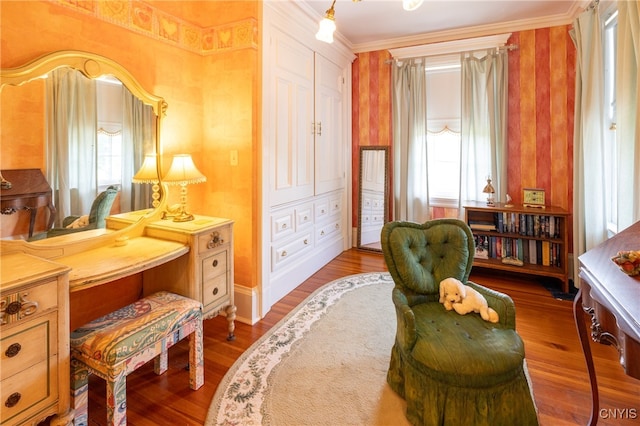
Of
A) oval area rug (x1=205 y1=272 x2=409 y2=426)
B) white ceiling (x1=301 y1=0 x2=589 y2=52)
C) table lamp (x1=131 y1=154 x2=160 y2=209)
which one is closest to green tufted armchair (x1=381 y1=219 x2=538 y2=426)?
oval area rug (x1=205 y1=272 x2=409 y2=426)

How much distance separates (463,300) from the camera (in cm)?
186

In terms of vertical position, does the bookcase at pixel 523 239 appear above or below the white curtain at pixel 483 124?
below

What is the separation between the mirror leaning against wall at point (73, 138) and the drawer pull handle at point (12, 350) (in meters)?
0.69

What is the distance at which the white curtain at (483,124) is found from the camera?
12.6 feet

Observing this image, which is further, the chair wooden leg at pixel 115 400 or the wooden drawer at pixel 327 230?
the wooden drawer at pixel 327 230

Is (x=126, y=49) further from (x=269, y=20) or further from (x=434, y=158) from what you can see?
(x=434, y=158)

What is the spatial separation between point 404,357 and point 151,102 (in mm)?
2362

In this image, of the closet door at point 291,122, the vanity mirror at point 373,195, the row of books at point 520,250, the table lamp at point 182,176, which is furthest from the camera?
→ the vanity mirror at point 373,195

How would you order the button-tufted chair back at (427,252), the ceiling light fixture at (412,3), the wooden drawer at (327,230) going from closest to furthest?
the ceiling light fixture at (412,3) < the button-tufted chair back at (427,252) < the wooden drawer at (327,230)

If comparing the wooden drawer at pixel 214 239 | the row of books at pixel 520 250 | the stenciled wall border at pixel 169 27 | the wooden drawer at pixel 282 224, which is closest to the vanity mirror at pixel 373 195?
the row of books at pixel 520 250

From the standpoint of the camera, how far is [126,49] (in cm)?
227

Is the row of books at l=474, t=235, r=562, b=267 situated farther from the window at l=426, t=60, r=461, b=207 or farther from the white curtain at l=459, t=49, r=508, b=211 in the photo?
the window at l=426, t=60, r=461, b=207

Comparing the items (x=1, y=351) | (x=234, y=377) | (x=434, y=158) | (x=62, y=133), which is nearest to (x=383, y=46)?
(x=434, y=158)

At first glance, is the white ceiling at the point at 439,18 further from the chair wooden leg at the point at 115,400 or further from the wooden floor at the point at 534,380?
the chair wooden leg at the point at 115,400
